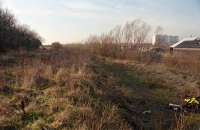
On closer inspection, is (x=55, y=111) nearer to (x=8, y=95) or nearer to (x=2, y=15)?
(x=8, y=95)

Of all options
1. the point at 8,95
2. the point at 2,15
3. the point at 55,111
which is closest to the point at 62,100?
the point at 55,111

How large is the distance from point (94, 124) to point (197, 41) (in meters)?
39.9

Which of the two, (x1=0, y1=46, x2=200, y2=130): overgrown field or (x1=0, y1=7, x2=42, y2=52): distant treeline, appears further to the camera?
(x1=0, y1=7, x2=42, y2=52): distant treeline

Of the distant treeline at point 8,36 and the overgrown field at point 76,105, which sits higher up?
the distant treeline at point 8,36

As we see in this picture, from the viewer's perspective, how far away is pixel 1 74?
9.34m

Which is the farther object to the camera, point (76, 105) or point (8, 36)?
point (8, 36)

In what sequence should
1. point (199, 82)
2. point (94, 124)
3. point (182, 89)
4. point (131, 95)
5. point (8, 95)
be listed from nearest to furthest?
point (94, 124)
point (8, 95)
point (131, 95)
point (182, 89)
point (199, 82)

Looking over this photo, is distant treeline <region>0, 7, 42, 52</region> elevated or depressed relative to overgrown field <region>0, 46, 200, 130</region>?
elevated

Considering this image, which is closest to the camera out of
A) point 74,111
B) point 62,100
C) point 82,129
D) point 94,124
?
point 82,129

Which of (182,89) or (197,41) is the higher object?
(197,41)

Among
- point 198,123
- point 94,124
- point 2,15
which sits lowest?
point 198,123

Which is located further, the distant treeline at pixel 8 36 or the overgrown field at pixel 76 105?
the distant treeline at pixel 8 36

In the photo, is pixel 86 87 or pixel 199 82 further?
pixel 199 82

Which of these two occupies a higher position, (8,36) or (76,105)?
(8,36)
